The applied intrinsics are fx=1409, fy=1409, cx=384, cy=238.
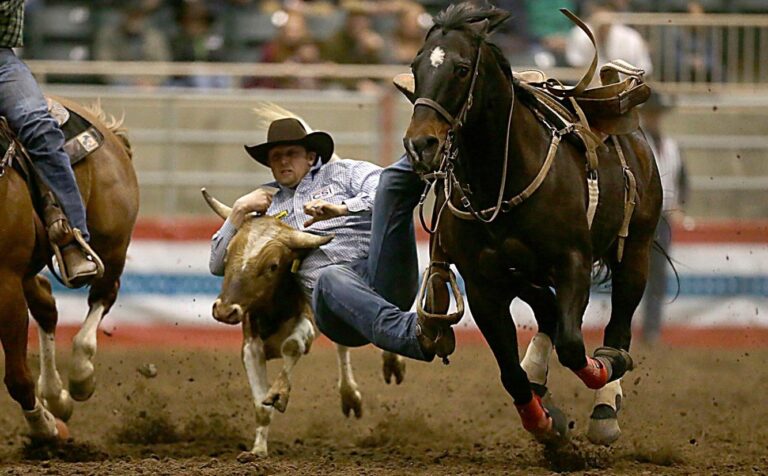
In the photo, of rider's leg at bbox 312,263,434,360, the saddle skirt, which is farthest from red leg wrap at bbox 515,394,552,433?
the saddle skirt

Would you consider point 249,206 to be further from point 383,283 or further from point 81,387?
point 81,387

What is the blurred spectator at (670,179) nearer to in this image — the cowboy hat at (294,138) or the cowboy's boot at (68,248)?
the cowboy hat at (294,138)

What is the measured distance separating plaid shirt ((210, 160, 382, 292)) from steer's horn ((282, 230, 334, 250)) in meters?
0.06

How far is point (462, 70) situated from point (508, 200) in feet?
1.91

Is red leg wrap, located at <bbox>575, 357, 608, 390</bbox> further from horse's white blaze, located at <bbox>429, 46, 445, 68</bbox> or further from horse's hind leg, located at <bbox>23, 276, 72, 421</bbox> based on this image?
horse's hind leg, located at <bbox>23, 276, 72, 421</bbox>

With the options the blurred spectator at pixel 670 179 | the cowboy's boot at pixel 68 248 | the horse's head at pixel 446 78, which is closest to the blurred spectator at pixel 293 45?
the blurred spectator at pixel 670 179

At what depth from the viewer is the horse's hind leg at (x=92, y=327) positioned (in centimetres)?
634

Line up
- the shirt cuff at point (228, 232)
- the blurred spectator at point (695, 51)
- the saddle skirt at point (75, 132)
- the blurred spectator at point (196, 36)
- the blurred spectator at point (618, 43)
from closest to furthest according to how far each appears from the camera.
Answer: the shirt cuff at point (228, 232) → the saddle skirt at point (75, 132) → the blurred spectator at point (618, 43) → the blurred spectator at point (695, 51) → the blurred spectator at point (196, 36)

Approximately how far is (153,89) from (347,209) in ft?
15.6

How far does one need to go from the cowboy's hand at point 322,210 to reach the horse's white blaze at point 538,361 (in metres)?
0.94

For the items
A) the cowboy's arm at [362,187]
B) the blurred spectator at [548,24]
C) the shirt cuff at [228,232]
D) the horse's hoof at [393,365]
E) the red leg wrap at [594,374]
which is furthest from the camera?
the blurred spectator at [548,24]

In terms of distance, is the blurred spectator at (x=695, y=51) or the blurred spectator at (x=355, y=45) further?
the blurred spectator at (x=355, y=45)

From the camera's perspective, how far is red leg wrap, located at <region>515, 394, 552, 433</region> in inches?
210

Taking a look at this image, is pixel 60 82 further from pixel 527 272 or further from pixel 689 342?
pixel 527 272
